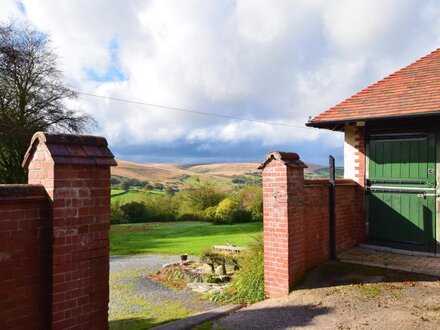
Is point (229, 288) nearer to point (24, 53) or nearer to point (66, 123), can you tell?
point (66, 123)

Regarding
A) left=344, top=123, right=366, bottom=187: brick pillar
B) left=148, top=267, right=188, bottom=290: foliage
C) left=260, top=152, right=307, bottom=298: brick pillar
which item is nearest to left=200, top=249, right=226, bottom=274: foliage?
left=148, top=267, right=188, bottom=290: foliage

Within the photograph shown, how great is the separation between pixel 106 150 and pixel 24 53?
1963 cm

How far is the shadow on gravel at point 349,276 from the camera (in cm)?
624

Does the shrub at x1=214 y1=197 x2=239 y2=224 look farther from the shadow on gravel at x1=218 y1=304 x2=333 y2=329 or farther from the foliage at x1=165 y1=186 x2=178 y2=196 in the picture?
the shadow on gravel at x1=218 y1=304 x2=333 y2=329

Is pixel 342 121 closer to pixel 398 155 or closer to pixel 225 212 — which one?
pixel 398 155

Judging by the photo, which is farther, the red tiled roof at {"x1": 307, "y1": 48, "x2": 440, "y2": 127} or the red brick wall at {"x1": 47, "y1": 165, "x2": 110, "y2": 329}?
the red tiled roof at {"x1": 307, "y1": 48, "x2": 440, "y2": 127}

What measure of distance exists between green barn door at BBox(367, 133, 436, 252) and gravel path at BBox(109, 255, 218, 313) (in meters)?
4.35

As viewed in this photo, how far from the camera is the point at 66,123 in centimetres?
2131

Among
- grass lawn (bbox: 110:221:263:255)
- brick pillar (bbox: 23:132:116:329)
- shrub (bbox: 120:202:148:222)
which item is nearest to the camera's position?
brick pillar (bbox: 23:132:116:329)

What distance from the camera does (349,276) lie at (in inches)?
255

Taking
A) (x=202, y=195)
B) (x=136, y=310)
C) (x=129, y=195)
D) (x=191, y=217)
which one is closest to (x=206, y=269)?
(x=136, y=310)

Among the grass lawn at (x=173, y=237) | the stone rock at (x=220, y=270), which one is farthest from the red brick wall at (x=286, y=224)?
the grass lawn at (x=173, y=237)

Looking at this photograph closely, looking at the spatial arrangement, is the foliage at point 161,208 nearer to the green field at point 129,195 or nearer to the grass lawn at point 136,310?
the green field at point 129,195

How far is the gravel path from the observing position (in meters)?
7.30
